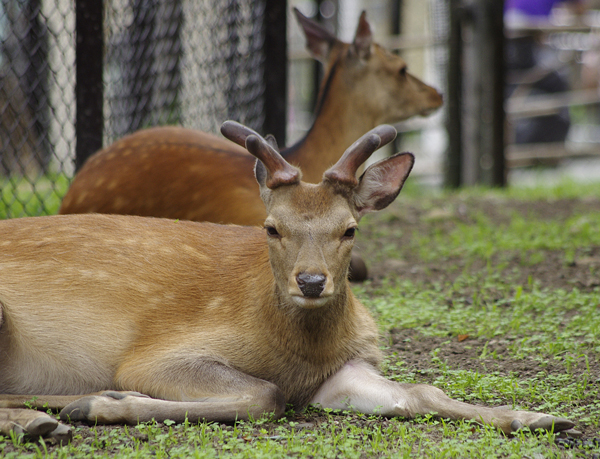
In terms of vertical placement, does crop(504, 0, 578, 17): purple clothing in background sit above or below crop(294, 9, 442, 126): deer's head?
above

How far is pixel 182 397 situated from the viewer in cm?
333

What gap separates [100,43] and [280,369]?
3653 mm

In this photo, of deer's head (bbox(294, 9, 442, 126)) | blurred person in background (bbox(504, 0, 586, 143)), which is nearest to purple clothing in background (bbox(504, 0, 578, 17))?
blurred person in background (bbox(504, 0, 586, 143))

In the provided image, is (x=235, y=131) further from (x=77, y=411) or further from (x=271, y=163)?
(x=77, y=411)

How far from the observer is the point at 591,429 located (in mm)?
3133

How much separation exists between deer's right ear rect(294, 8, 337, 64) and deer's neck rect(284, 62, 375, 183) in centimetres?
30

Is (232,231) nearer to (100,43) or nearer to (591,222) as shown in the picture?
(100,43)

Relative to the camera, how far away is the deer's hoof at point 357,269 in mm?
5578

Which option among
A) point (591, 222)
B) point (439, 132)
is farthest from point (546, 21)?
point (591, 222)

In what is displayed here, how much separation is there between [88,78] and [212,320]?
3.23 meters

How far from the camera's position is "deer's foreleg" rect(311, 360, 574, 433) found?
310 cm

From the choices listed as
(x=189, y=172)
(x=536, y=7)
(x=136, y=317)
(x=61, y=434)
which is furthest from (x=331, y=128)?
(x=536, y=7)

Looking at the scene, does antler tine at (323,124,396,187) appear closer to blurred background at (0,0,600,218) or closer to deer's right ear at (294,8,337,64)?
blurred background at (0,0,600,218)

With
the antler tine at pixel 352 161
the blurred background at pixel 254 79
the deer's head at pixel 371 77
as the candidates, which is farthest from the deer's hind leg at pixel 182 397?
the deer's head at pixel 371 77
